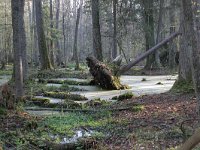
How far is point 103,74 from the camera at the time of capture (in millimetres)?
19047

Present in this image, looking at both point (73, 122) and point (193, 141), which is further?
point (73, 122)

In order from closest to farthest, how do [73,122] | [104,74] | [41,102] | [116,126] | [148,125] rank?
[148,125] < [116,126] < [73,122] < [41,102] < [104,74]

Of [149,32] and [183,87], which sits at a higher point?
[149,32]

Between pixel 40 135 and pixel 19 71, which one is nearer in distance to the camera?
pixel 40 135

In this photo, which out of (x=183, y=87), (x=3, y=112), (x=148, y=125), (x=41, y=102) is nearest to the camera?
(x=148, y=125)

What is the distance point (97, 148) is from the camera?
26.8 feet

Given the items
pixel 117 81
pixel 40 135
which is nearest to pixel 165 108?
pixel 40 135

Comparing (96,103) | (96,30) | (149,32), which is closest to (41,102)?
(96,103)

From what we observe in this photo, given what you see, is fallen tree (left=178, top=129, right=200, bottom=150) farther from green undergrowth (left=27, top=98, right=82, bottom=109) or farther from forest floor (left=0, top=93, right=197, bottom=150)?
green undergrowth (left=27, top=98, right=82, bottom=109)

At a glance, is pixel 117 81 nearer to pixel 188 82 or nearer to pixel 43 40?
pixel 188 82

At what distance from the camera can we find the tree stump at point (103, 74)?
1891 cm

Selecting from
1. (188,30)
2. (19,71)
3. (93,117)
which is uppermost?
(188,30)

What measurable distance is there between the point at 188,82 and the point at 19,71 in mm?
6121

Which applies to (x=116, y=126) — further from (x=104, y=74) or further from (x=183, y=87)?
(x=104, y=74)
